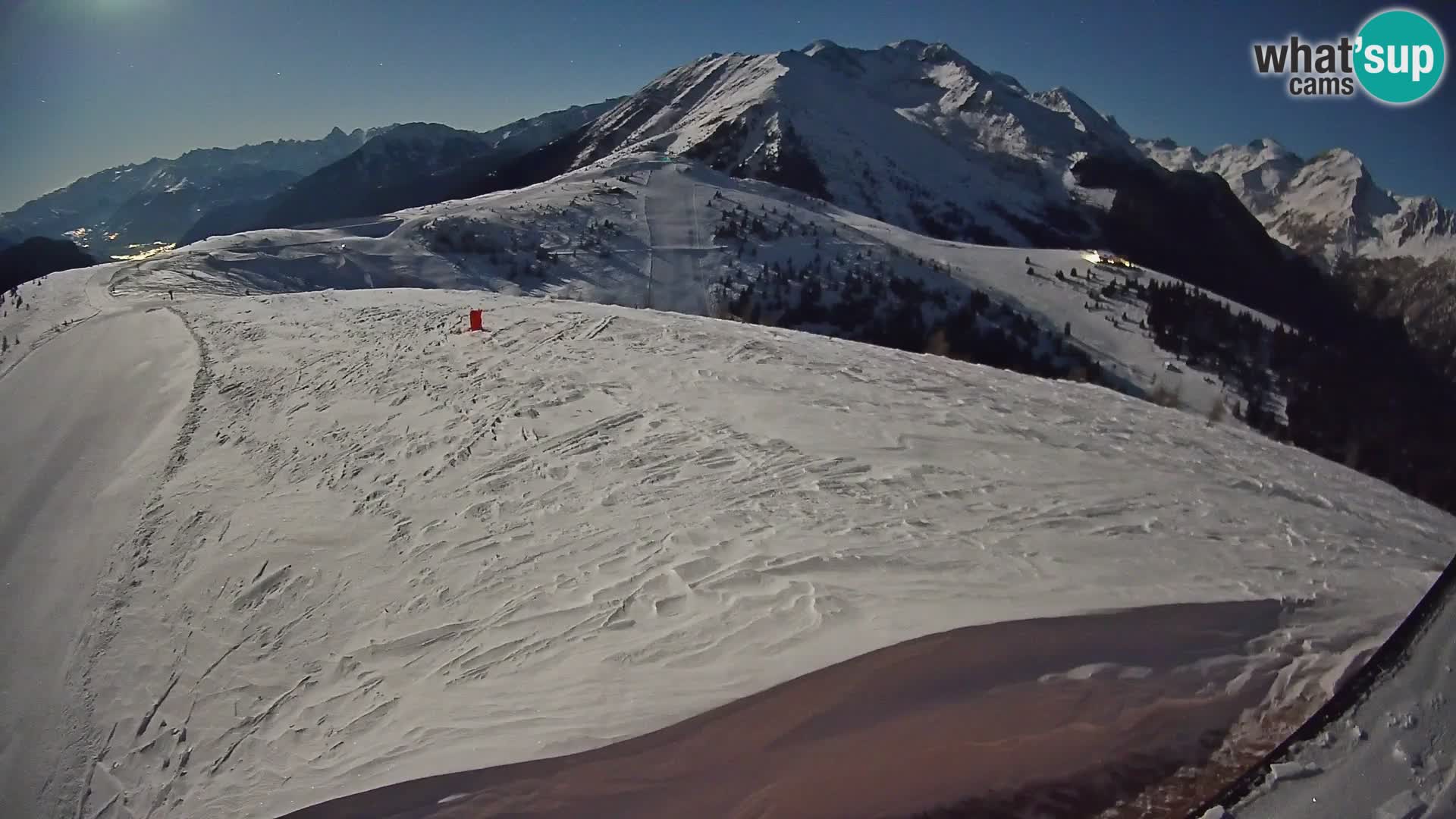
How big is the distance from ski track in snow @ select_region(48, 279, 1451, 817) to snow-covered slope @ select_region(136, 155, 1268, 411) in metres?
16.4

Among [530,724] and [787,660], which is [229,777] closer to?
[530,724]

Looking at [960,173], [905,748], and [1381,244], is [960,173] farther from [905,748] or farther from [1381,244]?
[905,748]

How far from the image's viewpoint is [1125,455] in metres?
7.43

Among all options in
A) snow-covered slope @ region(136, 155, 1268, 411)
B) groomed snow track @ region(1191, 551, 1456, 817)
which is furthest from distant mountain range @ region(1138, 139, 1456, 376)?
snow-covered slope @ region(136, 155, 1268, 411)

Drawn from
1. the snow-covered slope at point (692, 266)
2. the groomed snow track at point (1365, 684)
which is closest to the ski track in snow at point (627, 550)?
the groomed snow track at point (1365, 684)

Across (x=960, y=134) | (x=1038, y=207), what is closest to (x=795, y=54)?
(x=960, y=134)

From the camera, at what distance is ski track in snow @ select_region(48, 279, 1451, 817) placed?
3918mm

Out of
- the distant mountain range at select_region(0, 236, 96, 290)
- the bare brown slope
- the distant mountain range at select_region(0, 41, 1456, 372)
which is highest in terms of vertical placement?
the distant mountain range at select_region(0, 41, 1456, 372)

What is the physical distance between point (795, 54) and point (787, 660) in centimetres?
14177

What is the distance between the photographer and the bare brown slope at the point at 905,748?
3158mm

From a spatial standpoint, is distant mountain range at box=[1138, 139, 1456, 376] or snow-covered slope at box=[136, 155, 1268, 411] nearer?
distant mountain range at box=[1138, 139, 1456, 376]

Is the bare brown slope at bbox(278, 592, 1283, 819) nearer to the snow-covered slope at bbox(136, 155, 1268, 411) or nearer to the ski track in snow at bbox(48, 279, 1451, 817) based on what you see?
the ski track in snow at bbox(48, 279, 1451, 817)

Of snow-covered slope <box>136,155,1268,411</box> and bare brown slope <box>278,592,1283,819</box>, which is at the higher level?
snow-covered slope <box>136,155,1268,411</box>

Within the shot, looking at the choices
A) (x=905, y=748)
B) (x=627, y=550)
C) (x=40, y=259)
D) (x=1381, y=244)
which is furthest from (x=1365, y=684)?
(x=1381, y=244)
